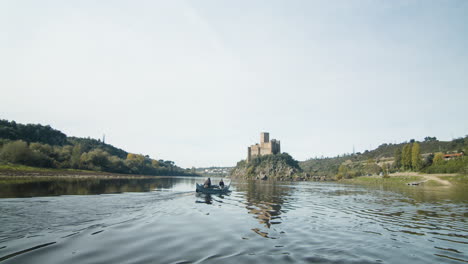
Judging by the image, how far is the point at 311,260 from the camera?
11297 millimetres

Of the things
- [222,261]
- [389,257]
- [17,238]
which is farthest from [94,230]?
[389,257]

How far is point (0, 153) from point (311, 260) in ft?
290

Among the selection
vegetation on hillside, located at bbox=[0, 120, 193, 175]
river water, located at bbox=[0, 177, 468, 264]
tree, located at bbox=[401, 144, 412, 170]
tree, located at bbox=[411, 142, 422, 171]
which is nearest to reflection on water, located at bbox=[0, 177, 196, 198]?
river water, located at bbox=[0, 177, 468, 264]

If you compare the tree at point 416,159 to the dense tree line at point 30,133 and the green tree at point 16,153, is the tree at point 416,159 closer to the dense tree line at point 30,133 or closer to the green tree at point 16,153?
the green tree at point 16,153

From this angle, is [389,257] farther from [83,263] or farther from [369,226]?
[83,263]

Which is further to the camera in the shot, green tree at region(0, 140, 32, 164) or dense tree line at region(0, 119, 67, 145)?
dense tree line at region(0, 119, 67, 145)

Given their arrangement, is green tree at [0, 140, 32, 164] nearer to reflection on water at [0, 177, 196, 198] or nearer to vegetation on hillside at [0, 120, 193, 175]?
vegetation on hillside at [0, 120, 193, 175]

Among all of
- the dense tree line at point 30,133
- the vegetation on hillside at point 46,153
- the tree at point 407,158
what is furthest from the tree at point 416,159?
the dense tree line at point 30,133

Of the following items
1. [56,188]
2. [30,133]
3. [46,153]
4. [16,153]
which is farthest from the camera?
[30,133]

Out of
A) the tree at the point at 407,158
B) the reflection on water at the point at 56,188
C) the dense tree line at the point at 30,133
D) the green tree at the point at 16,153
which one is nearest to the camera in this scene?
the reflection on water at the point at 56,188

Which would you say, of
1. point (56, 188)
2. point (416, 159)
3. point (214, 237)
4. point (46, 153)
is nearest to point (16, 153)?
point (46, 153)

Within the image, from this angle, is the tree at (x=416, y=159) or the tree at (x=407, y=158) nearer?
the tree at (x=416, y=159)

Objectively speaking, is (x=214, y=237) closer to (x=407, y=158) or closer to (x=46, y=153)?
(x=46, y=153)

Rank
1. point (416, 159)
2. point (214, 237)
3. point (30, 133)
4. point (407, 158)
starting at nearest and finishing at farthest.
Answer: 1. point (214, 237)
2. point (416, 159)
3. point (407, 158)
4. point (30, 133)
